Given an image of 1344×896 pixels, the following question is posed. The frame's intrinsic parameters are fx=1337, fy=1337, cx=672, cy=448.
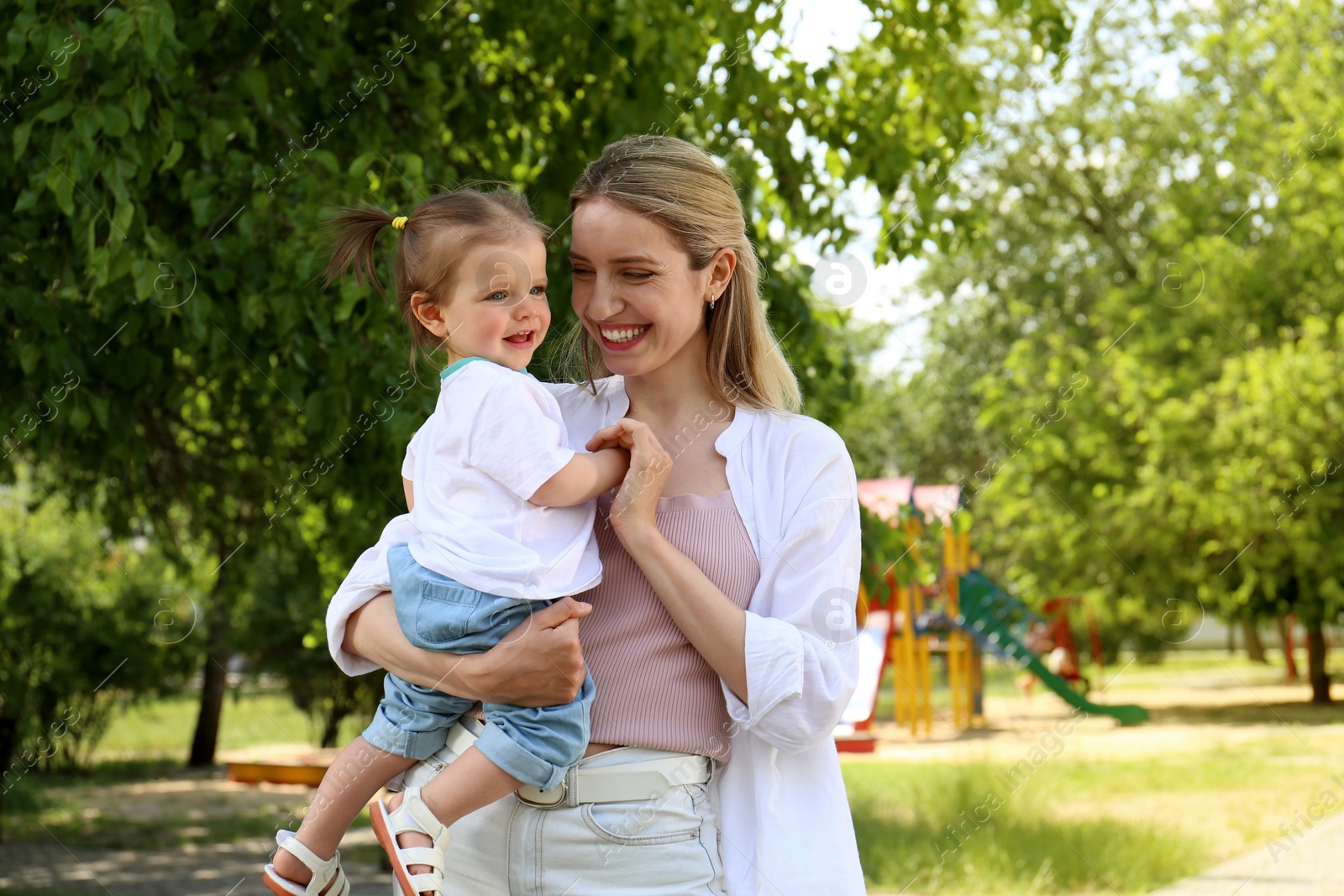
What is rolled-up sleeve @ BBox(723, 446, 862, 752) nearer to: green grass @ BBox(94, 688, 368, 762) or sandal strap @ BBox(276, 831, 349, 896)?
sandal strap @ BBox(276, 831, 349, 896)

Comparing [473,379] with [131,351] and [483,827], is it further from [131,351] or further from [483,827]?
[131,351]

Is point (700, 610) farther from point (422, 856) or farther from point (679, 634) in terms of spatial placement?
point (422, 856)

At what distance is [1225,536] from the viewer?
17156 millimetres

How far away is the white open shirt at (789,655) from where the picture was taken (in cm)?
187

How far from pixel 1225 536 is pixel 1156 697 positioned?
5814mm

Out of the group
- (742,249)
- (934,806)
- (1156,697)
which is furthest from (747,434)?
(1156,697)

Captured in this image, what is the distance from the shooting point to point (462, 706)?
6.64ft

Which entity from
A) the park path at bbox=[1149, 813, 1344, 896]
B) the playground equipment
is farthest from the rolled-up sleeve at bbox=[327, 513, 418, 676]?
the playground equipment

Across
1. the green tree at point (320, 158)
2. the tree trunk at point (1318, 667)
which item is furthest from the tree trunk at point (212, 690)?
the tree trunk at point (1318, 667)

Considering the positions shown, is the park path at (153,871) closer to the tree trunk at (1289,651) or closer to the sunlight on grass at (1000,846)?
the sunlight on grass at (1000,846)

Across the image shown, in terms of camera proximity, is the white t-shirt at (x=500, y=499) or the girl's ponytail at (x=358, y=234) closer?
the white t-shirt at (x=500, y=499)

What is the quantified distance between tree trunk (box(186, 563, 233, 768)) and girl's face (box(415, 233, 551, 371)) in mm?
12534

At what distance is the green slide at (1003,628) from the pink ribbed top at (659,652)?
47.0 feet

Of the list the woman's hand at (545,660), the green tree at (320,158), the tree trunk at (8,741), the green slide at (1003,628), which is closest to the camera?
the woman's hand at (545,660)
